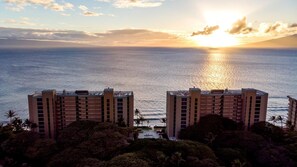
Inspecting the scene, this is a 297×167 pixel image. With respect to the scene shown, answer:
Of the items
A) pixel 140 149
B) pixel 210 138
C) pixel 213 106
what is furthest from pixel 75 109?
pixel 213 106

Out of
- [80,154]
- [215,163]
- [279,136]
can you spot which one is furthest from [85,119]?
[279,136]

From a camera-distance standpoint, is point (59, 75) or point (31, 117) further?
point (59, 75)

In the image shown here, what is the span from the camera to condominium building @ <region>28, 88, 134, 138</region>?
5144cm

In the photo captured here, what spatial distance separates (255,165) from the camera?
38.0 metres

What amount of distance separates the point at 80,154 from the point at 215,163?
713 inches

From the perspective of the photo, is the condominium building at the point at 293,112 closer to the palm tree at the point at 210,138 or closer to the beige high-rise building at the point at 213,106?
the beige high-rise building at the point at 213,106

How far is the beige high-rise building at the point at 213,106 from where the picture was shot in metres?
52.6

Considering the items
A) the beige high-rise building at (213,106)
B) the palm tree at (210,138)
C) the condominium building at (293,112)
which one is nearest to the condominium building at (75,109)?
the beige high-rise building at (213,106)

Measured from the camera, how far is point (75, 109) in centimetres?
5262

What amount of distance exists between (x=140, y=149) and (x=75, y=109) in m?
21.9

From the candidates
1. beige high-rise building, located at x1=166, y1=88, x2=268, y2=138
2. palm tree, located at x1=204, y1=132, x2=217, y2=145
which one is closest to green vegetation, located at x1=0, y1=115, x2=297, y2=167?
palm tree, located at x1=204, y1=132, x2=217, y2=145

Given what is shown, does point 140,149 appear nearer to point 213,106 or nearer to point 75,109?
point 75,109

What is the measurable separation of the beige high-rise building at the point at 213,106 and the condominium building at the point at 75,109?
9185 millimetres

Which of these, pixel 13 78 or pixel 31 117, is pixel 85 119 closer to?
pixel 31 117
